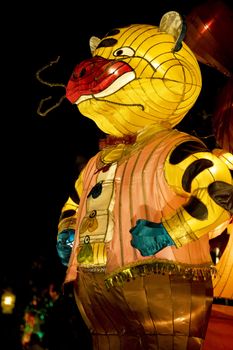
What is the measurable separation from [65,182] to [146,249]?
27.7 ft

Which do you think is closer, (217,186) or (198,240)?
(217,186)

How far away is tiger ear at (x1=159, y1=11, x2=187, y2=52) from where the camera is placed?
294cm

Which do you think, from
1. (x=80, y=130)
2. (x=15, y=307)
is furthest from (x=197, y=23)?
(x=15, y=307)

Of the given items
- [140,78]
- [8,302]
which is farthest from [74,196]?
[8,302]

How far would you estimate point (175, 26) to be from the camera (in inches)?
118

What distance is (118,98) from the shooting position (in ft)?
9.75

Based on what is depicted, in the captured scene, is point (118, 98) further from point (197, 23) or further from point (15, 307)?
point (15, 307)

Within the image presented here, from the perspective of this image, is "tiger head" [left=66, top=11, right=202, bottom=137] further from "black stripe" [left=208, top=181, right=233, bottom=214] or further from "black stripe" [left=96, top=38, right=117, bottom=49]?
"black stripe" [left=208, top=181, right=233, bottom=214]

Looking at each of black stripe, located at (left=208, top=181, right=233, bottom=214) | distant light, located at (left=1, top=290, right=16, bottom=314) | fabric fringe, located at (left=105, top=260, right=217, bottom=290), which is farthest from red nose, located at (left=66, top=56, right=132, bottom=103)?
distant light, located at (left=1, top=290, right=16, bottom=314)

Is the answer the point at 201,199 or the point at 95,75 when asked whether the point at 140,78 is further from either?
the point at 201,199

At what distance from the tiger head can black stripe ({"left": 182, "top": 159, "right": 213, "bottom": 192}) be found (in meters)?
0.49

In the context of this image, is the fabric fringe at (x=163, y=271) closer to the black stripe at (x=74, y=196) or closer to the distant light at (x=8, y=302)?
the black stripe at (x=74, y=196)

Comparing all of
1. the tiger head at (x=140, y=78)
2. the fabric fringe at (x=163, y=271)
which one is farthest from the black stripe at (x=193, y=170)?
the tiger head at (x=140, y=78)

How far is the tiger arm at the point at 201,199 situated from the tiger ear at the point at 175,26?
0.67 m
